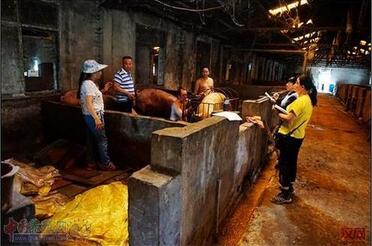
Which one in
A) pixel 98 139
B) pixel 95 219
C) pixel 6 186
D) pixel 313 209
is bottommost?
pixel 313 209

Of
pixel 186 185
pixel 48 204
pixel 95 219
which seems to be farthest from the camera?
pixel 48 204

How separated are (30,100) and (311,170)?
22.7ft

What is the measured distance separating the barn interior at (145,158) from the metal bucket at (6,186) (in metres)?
0.01

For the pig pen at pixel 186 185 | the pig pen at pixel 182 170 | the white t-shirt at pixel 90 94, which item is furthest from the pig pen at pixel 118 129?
the pig pen at pixel 186 185

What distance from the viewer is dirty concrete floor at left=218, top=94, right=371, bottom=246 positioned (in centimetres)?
404

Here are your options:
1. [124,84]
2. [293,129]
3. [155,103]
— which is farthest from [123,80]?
[293,129]

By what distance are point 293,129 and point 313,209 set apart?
1.42 meters

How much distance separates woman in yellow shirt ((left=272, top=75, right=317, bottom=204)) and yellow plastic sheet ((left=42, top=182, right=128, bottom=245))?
8.74ft

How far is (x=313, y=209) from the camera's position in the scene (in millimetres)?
4812

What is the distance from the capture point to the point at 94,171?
577 centimetres

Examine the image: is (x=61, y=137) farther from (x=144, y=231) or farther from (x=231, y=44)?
(x=231, y=44)

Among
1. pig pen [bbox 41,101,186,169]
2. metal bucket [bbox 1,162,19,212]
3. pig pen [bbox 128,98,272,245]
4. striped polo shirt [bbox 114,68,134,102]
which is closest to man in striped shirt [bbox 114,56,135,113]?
striped polo shirt [bbox 114,68,134,102]

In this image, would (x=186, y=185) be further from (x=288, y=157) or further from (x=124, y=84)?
(x=124, y=84)

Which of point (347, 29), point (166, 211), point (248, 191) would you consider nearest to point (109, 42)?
point (248, 191)
